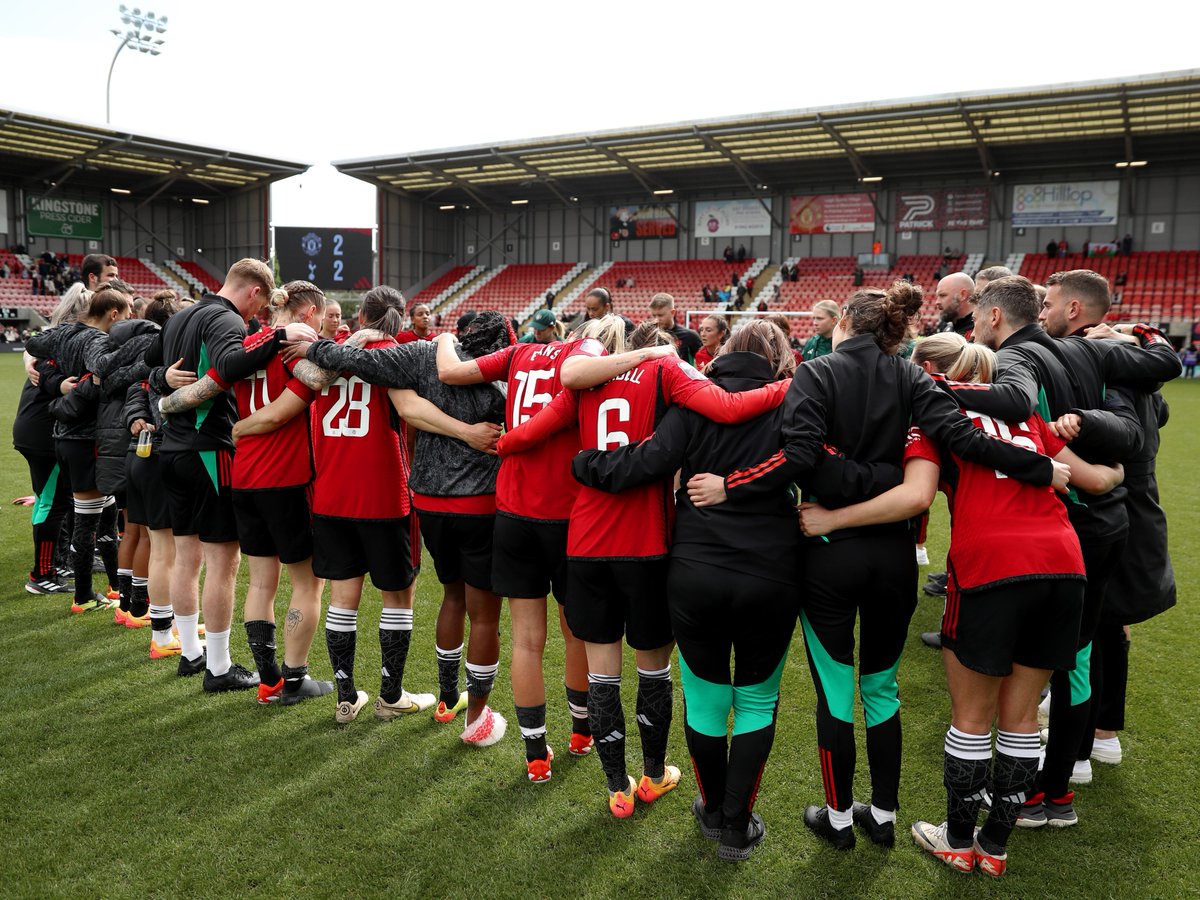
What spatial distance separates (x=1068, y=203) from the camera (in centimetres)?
2883

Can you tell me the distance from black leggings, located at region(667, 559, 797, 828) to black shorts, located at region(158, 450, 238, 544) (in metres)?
2.60

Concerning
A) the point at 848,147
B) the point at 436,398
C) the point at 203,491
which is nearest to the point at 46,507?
the point at 203,491

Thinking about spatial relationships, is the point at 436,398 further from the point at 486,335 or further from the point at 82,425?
the point at 82,425

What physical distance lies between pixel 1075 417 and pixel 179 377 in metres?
4.10

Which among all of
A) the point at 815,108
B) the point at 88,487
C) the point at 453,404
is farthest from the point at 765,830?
the point at 815,108

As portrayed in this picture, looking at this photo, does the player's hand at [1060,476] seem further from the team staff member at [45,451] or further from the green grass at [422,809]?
the team staff member at [45,451]

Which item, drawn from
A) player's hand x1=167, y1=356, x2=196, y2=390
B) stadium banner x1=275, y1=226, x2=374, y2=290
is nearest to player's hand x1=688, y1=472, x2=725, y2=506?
player's hand x1=167, y1=356, x2=196, y2=390

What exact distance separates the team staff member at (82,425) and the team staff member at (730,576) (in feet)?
13.6

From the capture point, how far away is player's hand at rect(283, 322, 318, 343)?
3.85 m

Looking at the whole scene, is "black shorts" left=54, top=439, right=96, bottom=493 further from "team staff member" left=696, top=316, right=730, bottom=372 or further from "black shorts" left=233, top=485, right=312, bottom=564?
"team staff member" left=696, top=316, right=730, bottom=372

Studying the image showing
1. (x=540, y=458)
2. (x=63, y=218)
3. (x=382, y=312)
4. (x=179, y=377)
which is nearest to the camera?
(x=540, y=458)

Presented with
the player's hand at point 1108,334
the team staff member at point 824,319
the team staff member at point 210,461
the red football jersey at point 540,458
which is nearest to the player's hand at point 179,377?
the team staff member at point 210,461

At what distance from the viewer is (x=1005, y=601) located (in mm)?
2703

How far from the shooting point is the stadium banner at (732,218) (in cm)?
3403
